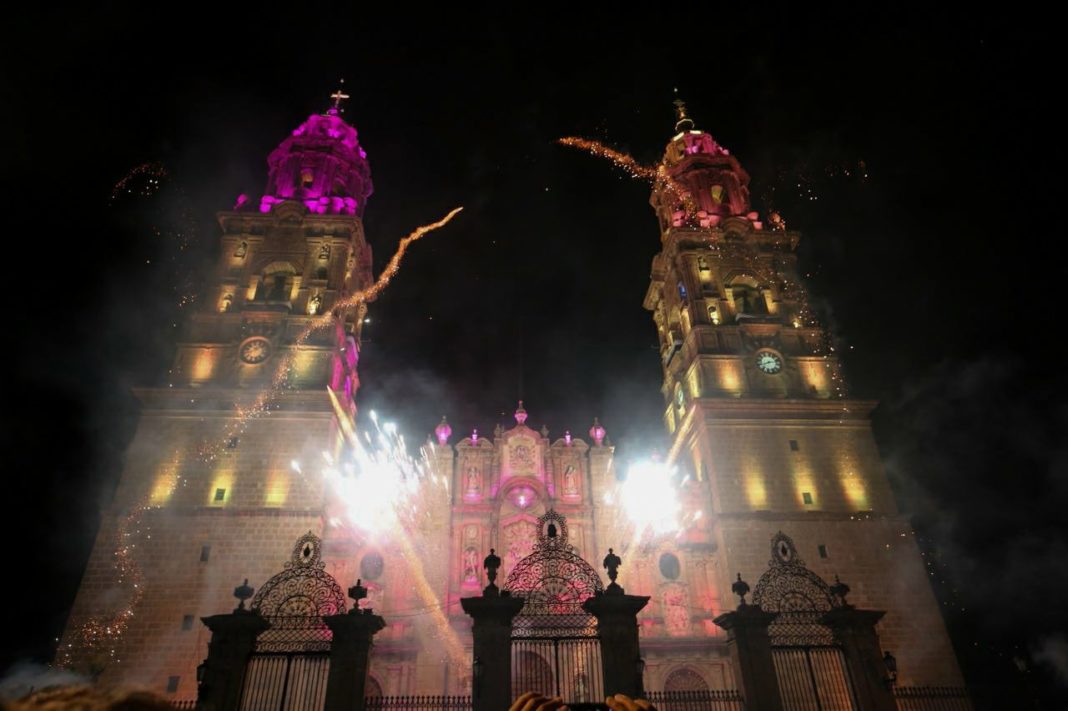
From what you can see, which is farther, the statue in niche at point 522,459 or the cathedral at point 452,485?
the statue in niche at point 522,459

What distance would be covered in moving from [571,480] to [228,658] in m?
25.2

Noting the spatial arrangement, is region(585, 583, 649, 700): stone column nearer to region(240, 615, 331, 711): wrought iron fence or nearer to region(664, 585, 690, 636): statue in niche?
region(240, 615, 331, 711): wrought iron fence

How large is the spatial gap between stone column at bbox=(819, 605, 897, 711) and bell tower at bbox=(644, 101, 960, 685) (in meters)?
14.2

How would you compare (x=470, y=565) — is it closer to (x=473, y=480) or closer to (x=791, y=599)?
(x=473, y=480)

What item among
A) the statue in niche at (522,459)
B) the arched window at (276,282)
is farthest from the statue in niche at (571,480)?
the arched window at (276,282)

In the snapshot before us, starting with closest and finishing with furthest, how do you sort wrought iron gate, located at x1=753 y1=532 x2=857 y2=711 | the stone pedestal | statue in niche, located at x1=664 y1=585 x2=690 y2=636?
1. the stone pedestal
2. wrought iron gate, located at x1=753 y1=532 x2=857 y2=711
3. statue in niche, located at x1=664 y1=585 x2=690 y2=636

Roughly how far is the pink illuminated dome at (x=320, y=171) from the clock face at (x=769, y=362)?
2844 cm

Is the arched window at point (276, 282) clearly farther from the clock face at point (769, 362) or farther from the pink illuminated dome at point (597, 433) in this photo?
the clock face at point (769, 362)

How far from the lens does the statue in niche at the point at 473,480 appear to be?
37031 millimetres

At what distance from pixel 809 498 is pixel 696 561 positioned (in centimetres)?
680

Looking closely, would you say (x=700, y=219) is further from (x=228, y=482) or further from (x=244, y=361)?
(x=228, y=482)

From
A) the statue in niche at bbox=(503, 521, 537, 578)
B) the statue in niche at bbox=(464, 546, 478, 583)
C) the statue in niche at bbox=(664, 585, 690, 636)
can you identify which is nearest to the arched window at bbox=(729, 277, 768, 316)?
the statue in niche at bbox=(664, 585, 690, 636)

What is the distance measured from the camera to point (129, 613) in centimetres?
2722

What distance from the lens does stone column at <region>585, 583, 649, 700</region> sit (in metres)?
14.4
